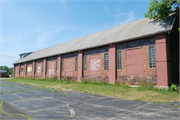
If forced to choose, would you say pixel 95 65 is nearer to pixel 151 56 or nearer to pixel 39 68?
pixel 151 56

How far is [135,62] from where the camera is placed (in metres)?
13.6

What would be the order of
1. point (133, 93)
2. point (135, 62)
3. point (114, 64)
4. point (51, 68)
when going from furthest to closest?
point (51, 68) → point (114, 64) → point (135, 62) → point (133, 93)

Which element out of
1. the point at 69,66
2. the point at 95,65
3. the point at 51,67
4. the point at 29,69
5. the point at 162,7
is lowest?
the point at 29,69

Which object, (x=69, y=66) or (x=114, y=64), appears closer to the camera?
(x=114, y=64)

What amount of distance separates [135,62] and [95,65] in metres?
5.49

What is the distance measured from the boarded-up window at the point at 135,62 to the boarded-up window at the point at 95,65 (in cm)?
405

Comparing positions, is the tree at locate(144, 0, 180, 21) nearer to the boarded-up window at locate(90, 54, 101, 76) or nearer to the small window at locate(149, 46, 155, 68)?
the small window at locate(149, 46, 155, 68)

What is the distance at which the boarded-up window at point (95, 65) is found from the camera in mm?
17055

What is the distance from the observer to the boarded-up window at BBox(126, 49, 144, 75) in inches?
519

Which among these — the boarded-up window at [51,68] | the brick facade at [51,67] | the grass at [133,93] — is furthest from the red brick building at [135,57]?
the boarded-up window at [51,68]

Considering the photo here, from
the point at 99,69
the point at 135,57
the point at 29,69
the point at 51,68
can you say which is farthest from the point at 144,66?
the point at 29,69

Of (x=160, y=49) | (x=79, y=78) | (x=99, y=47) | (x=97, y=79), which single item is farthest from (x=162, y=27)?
(x=79, y=78)

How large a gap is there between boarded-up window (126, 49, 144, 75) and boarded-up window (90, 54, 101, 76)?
4.05 m

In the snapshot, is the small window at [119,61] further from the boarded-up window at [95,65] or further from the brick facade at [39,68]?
the brick facade at [39,68]
